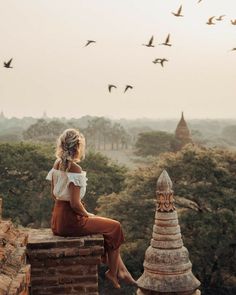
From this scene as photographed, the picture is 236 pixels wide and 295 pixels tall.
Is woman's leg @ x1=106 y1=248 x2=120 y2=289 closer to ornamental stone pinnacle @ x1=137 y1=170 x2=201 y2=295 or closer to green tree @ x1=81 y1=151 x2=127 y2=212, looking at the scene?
ornamental stone pinnacle @ x1=137 y1=170 x2=201 y2=295

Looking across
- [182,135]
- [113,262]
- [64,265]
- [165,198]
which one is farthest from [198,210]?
[182,135]

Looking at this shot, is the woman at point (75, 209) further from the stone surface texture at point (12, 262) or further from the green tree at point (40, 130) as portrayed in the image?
the green tree at point (40, 130)

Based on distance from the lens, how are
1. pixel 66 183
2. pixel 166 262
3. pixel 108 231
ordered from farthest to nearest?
pixel 166 262 → pixel 66 183 → pixel 108 231

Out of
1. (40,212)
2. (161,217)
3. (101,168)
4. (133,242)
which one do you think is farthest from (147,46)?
(101,168)

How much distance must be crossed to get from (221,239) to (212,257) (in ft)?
3.97

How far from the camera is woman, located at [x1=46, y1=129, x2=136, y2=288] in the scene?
18.8ft

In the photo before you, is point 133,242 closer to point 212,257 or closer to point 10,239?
point 212,257

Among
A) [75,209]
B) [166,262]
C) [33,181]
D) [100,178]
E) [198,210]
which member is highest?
[75,209]

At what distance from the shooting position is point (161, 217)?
11.0 metres

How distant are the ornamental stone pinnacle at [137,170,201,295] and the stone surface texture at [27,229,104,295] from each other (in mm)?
5434

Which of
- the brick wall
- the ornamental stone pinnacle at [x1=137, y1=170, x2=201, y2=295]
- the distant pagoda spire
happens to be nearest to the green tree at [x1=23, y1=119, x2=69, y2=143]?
the distant pagoda spire

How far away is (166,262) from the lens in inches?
425

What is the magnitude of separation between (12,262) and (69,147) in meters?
1.52

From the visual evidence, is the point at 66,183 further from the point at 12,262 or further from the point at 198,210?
the point at 198,210
